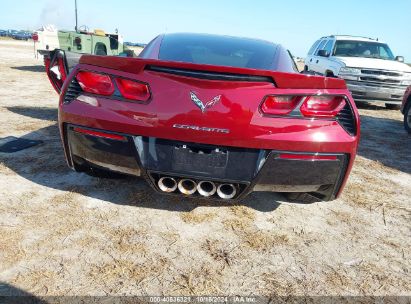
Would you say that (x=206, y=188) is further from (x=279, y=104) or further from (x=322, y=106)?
(x=322, y=106)

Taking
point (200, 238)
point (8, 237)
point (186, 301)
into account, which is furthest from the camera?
point (200, 238)

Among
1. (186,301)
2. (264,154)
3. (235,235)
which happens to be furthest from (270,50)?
(186,301)

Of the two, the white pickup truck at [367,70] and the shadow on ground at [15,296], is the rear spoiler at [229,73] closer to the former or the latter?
the shadow on ground at [15,296]

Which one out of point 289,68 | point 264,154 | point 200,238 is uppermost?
point 289,68

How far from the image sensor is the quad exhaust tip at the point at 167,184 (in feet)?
7.85

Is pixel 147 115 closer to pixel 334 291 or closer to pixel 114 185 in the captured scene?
pixel 114 185

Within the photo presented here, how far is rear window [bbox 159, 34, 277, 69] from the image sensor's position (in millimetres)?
2977

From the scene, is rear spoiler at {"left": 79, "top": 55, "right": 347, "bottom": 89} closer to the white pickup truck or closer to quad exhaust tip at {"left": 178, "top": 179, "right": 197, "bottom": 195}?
quad exhaust tip at {"left": 178, "top": 179, "right": 197, "bottom": 195}

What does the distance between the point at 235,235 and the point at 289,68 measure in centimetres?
150

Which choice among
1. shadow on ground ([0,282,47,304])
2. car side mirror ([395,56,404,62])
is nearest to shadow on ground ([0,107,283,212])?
shadow on ground ([0,282,47,304])

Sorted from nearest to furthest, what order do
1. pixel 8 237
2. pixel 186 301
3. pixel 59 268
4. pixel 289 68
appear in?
1. pixel 186 301
2. pixel 59 268
3. pixel 8 237
4. pixel 289 68

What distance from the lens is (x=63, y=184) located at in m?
3.15

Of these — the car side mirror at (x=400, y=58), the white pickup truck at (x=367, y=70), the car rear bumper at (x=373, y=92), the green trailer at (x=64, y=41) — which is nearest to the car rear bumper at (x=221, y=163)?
the white pickup truck at (x=367, y=70)

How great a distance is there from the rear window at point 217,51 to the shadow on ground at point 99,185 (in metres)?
1.15
